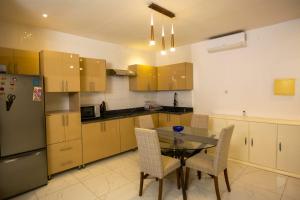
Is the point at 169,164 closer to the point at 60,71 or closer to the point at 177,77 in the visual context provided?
the point at 60,71

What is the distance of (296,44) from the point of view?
2.85 meters

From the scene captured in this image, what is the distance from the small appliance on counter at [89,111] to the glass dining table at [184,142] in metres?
1.45

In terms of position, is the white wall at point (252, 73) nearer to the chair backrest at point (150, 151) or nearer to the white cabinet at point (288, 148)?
the white cabinet at point (288, 148)

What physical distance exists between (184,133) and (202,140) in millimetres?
364

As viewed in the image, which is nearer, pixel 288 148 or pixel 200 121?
pixel 288 148

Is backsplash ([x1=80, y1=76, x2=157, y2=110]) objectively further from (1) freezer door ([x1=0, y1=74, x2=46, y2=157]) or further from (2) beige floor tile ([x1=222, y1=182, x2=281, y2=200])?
(2) beige floor tile ([x1=222, y1=182, x2=281, y2=200])

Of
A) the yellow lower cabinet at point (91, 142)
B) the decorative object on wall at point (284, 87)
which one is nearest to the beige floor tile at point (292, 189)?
the decorative object on wall at point (284, 87)

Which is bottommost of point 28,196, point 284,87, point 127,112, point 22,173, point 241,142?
point 28,196

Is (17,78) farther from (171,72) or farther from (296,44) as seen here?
(296,44)

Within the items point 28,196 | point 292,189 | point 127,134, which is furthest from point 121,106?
point 292,189

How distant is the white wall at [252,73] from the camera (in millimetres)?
2920

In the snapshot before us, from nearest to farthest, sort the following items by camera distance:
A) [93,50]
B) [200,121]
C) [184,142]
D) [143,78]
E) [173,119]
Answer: [184,142]
[200,121]
[93,50]
[173,119]
[143,78]

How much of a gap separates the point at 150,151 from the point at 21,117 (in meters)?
1.81

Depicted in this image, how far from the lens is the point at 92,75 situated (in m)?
3.40
